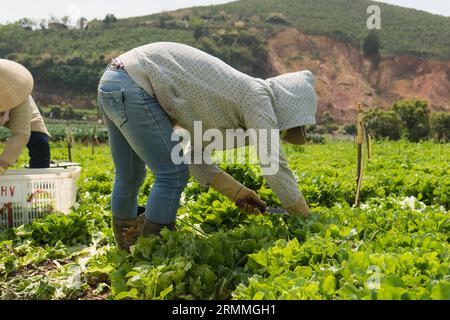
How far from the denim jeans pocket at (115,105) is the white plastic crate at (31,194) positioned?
1748 millimetres

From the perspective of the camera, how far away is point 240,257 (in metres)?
2.98

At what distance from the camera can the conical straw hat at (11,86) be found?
407cm

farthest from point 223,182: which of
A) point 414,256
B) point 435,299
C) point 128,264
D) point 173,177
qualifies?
point 435,299

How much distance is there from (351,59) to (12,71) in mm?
65293

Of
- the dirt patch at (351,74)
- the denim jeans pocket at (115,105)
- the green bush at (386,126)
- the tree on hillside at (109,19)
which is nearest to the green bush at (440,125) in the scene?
the green bush at (386,126)

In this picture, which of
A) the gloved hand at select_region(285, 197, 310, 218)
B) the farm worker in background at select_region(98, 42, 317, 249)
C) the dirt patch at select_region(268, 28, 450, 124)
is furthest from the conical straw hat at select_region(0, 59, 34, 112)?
the dirt patch at select_region(268, 28, 450, 124)

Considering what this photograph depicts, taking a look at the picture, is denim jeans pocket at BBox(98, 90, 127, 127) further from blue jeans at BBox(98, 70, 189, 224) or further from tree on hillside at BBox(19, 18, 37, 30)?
tree on hillside at BBox(19, 18, 37, 30)

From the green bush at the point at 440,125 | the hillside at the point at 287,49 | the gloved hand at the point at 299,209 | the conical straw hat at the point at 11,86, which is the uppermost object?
the hillside at the point at 287,49

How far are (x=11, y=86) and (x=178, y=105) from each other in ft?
5.92

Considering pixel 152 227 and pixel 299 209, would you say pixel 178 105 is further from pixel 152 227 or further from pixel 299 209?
pixel 299 209

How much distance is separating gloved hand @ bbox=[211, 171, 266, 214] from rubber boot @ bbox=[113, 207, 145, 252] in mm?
566

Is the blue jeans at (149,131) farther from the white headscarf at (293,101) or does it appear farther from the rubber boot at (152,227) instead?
the white headscarf at (293,101)

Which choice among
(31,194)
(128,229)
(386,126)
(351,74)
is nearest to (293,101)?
(128,229)

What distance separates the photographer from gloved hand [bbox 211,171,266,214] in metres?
3.55
